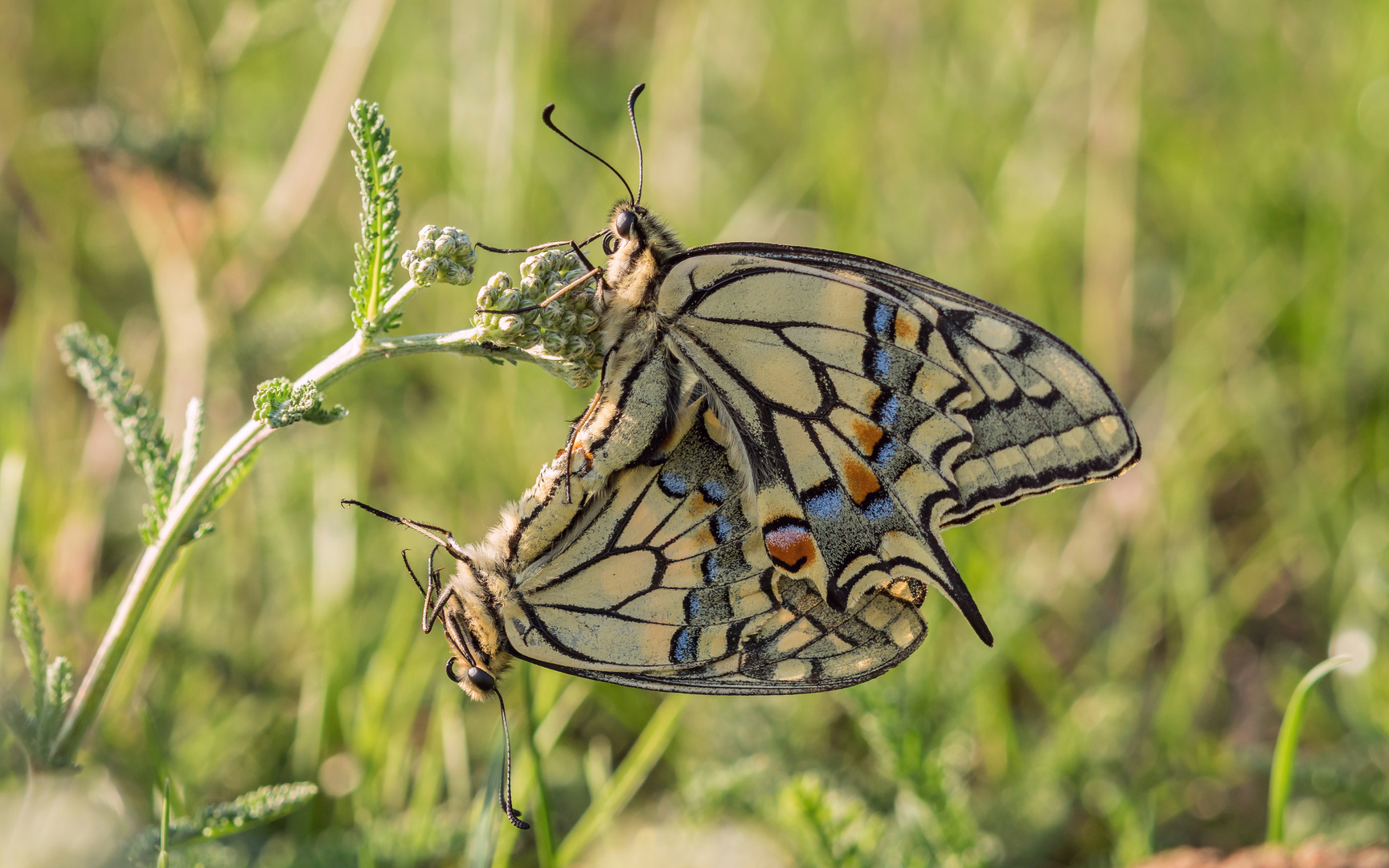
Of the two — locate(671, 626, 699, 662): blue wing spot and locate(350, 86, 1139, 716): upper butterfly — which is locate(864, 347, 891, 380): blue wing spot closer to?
locate(350, 86, 1139, 716): upper butterfly

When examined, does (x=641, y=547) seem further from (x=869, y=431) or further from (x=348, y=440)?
(x=348, y=440)

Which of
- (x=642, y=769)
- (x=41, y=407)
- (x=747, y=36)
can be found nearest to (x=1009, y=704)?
(x=642, y=769)

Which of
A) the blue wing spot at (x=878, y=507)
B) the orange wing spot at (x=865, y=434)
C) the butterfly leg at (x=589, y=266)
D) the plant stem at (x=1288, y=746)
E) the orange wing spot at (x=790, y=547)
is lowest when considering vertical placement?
the plant stem at (x=1288, y=746)

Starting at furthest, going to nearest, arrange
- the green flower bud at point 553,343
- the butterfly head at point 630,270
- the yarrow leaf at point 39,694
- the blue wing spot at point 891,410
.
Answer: the blue wing spot at point 891,410 → the butterfly head at point 630,270 → the green flower bud at point 553,343 → the yarrow leaf at point 39,694

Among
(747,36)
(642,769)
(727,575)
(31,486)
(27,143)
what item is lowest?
(642,769)

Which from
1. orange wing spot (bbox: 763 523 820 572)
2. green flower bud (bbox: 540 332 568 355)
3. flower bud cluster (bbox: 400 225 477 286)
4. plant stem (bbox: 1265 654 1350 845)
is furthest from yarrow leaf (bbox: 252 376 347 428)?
plant stem (bbox: 1265 654 1350 845)

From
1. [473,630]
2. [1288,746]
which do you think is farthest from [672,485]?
[1288,746]

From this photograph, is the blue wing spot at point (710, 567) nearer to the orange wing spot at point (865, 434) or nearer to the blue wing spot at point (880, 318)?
the orange wing spot at point (865, 434)

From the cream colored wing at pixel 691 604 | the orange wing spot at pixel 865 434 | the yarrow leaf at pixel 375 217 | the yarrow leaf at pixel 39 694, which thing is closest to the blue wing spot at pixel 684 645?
the cream colored wing at pixel 691 604
